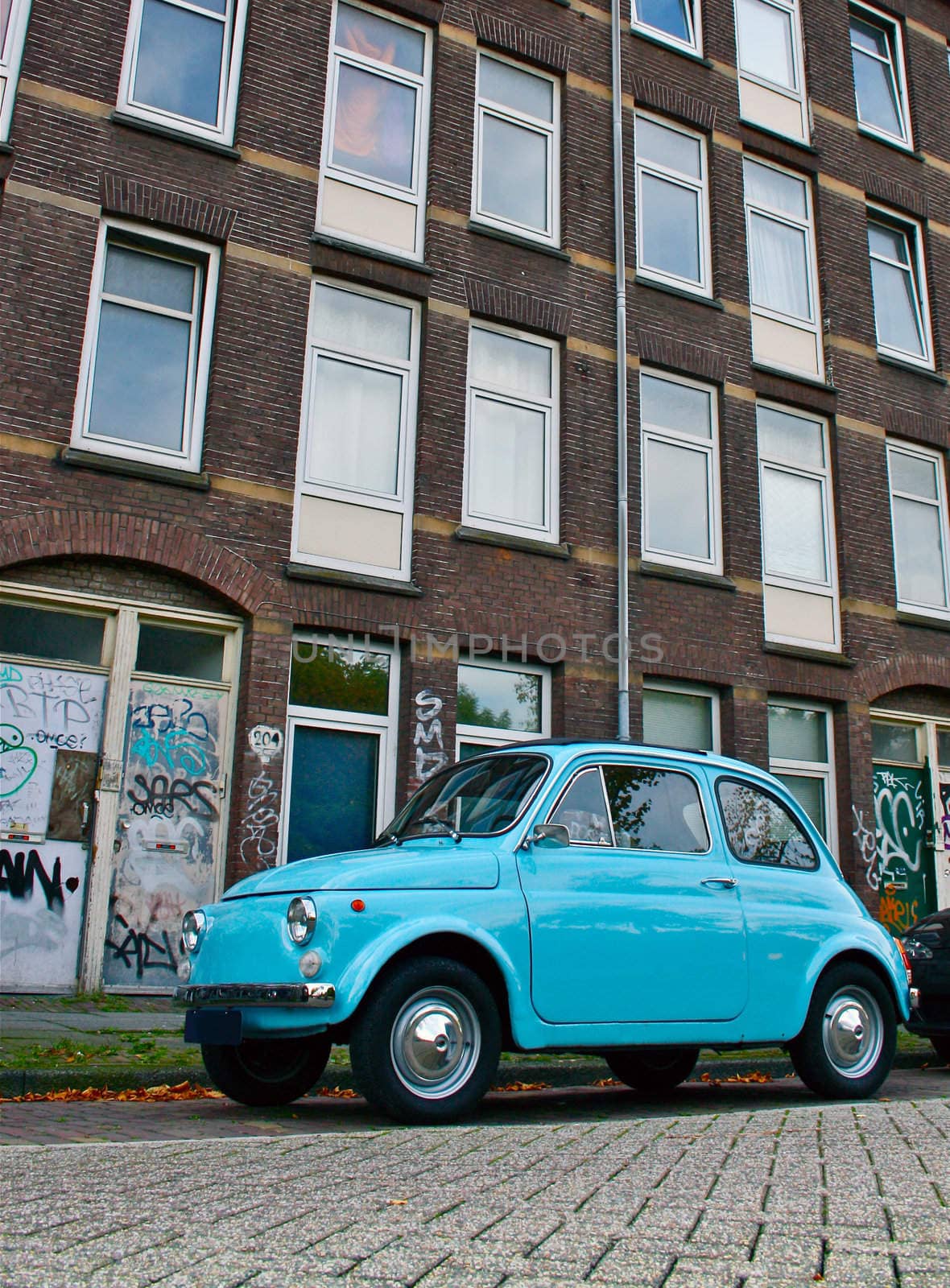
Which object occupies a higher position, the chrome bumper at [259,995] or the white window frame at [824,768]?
the white window frame at [824,768]

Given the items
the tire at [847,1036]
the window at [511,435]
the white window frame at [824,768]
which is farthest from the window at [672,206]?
the tire at [847,1036]

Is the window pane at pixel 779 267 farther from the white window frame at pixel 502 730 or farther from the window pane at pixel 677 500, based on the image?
the white window frame at pixel 502 730

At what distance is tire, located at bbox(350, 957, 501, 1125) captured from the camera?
5562 millimetres

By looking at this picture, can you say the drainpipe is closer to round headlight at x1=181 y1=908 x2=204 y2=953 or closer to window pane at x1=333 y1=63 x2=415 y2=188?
window pane at x1=333 y1=63 x2=415 y2=188

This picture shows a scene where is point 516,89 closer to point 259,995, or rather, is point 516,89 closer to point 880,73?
point 880,73

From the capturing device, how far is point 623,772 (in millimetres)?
7027

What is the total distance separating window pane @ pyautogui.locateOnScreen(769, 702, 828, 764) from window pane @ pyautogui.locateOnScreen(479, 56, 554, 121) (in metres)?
8.05

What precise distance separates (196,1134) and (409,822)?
2118 millimetres

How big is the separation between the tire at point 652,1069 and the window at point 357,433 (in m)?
6.30

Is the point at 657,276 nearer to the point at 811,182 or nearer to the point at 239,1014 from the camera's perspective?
the point at 811,182

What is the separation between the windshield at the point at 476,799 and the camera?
663cm

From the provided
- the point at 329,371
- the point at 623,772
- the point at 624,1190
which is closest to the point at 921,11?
the point at 329,371

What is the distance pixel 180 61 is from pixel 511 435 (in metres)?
5.28

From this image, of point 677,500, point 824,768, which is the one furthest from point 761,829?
point 824,768
